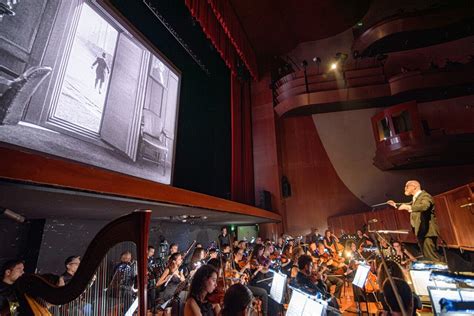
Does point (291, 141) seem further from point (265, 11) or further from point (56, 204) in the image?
point (56, 204)

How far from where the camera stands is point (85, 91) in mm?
4020

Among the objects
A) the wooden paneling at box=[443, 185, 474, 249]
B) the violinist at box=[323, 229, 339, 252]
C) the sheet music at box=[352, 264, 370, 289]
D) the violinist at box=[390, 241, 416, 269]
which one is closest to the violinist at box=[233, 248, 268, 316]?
the sheet music at box=[352, 264, 370, 289]

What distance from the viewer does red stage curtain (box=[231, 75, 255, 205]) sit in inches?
403

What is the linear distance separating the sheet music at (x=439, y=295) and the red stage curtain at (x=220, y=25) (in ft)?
23.7

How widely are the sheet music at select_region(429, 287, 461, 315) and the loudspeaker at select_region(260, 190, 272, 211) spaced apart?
8815mm

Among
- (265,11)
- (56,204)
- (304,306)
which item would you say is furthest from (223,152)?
(304,306)

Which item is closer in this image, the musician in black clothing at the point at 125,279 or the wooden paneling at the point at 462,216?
the musician in black clothing at the point at 125,279

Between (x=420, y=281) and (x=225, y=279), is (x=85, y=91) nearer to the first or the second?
(x=225, y=279)

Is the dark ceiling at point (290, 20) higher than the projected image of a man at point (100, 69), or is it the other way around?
the dark ceiling at point (290, 20)

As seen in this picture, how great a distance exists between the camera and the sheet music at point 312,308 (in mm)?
2350

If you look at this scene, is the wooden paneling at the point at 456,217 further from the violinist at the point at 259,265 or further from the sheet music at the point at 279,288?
the violinist at the point at 259,265

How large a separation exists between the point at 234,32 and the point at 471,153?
1007 centimetres

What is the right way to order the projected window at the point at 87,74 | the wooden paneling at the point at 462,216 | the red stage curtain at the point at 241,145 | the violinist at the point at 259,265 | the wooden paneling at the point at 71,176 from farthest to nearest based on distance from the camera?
the red stage curtain at the point at 241,145 < the violinist at the point at 259,265 < the wooden paneling at the point at 462,216 < the projected window at the point at 87,74 < the wooden paneling at the point at 71,176

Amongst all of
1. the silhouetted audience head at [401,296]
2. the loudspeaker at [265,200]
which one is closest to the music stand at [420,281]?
the silhouetted audience head at [401,296]
